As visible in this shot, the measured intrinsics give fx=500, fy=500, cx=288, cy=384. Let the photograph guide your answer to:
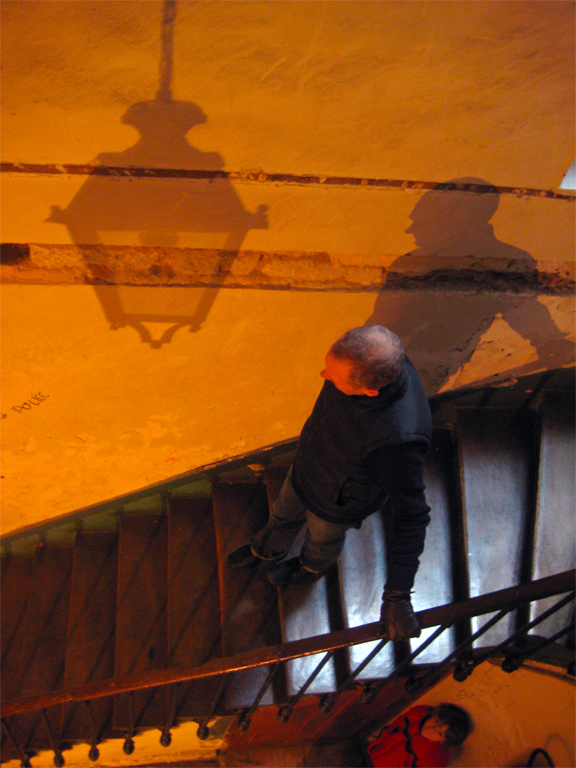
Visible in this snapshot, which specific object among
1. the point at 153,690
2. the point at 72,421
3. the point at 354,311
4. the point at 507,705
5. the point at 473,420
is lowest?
Answer: the point at 507,705

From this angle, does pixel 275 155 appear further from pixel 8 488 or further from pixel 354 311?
pixel 8 488

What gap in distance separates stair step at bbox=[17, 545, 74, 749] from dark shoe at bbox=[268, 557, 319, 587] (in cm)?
179

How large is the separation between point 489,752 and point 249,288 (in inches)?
126

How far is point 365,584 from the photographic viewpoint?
277cm

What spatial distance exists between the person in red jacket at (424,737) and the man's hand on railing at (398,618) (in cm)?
167

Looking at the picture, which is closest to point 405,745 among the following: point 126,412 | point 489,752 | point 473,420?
point 489,752

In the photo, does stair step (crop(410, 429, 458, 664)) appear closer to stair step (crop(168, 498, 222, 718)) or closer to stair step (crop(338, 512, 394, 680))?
stair step (crop(338, 512, 394, 680))

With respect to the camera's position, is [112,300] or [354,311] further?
[354,311]

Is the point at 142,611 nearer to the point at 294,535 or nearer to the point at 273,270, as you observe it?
the point at 294,535

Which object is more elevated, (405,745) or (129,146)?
(129,146)

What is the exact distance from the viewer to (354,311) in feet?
7.48

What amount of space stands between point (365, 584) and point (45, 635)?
7.73ft

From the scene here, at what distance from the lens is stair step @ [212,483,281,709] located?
2711mm

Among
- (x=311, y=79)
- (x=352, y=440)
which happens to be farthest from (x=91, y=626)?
(x=311, y=79)
